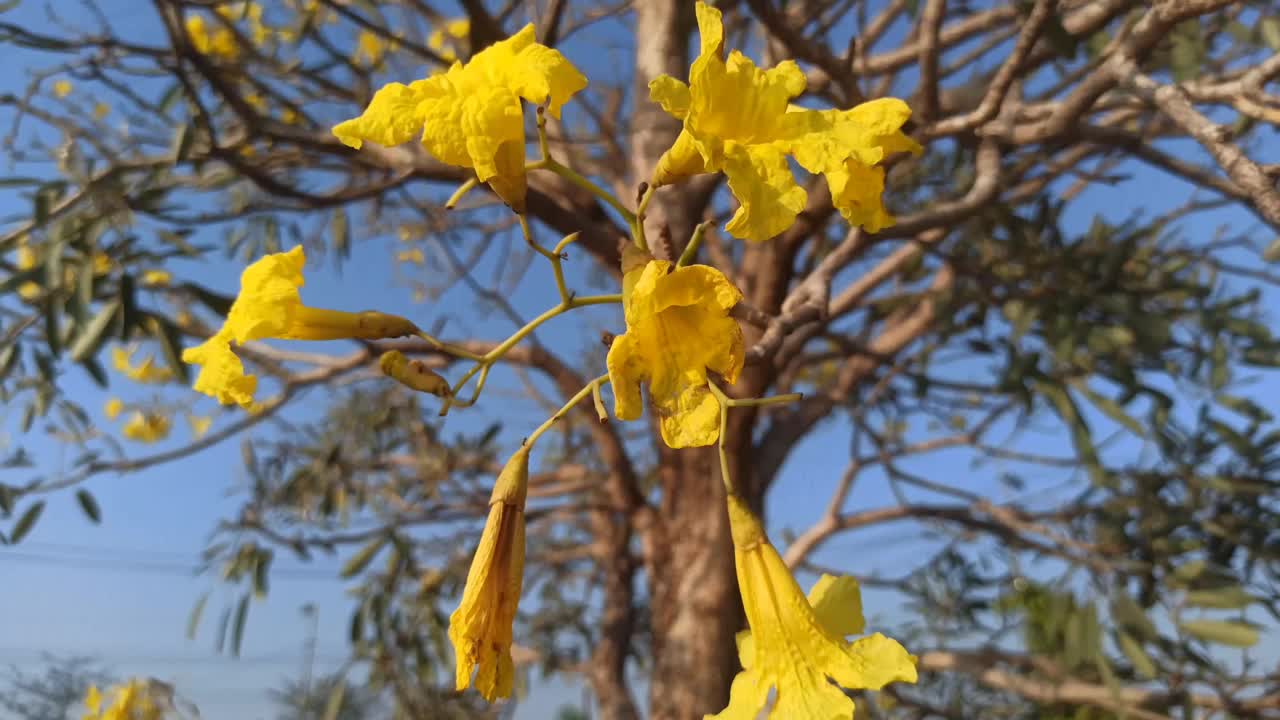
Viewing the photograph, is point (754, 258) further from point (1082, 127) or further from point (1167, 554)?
A: point (1167, 554)

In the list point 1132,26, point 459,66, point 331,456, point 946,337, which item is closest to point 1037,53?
point 1132,26

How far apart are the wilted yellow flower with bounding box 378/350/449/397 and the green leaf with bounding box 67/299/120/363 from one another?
55.9 inches

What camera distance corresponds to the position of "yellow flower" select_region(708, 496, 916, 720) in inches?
27.4

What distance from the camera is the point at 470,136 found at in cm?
65

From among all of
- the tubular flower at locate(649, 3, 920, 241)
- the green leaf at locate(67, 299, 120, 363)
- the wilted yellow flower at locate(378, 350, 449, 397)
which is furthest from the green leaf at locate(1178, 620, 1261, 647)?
the green leaf at locate(67, 299, 120, 363)

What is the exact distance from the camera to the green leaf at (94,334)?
5.59 feet

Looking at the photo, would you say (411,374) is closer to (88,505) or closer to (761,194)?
(761,194)

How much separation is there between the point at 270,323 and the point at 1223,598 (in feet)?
8.51

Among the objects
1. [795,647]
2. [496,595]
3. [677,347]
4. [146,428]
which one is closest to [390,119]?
[677,347]

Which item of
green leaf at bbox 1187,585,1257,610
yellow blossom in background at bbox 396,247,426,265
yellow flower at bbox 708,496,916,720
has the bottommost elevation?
yellow flower at bbox 708,496,916,720

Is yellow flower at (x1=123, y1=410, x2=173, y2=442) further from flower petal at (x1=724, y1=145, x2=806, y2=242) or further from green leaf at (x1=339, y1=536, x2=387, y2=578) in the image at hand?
flower petal at (x1=724, y1=145, x2=806, y2=242)

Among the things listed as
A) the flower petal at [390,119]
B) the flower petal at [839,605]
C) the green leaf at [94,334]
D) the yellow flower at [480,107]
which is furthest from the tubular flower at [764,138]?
the green leaf at [94,334]

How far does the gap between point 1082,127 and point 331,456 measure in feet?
8.21

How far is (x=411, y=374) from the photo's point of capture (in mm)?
666
